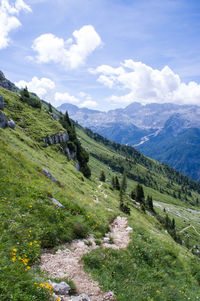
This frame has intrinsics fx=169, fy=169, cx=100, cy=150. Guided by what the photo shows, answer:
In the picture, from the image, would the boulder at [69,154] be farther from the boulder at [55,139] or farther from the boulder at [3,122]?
the boulder at [3,122]

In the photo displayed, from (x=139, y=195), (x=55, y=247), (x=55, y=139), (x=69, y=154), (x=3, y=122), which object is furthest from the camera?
(x=139, y=195)

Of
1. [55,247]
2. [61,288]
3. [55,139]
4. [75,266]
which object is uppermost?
[55,139]

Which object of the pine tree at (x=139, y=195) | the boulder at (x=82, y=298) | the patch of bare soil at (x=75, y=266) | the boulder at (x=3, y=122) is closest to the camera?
the boulder at (x=82, y=298)

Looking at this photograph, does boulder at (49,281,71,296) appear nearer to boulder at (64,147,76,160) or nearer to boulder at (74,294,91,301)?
boulder at (74,294,91,301)

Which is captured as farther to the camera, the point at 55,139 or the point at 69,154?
the point at 69,154

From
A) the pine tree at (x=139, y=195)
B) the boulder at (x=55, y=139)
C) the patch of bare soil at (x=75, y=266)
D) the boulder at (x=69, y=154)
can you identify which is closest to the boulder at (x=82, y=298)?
the patch of bare soil at (x=75, y=266)

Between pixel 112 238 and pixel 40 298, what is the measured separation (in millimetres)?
8991

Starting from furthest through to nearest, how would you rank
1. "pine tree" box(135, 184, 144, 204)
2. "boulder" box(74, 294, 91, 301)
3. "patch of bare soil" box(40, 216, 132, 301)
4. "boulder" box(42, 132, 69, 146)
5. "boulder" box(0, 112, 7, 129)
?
1. "pine tree" box(135, 184, 144, 204)
2. "boulder" box(42, 132, 69, 146)
3. "boulder" box(0, 112, 7, 129)
4. "patch of bare soil" box(40, 216, 132, 301)
5. "boulder" box(74, 294, 91, 301)

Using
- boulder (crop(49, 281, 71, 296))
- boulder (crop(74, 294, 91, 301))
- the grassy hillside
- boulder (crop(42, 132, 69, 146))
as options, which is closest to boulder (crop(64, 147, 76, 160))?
boulder (crop(42, 132, 69, 146))

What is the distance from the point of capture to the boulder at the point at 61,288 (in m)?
7.50

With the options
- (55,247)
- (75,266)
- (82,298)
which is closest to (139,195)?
(55,247)

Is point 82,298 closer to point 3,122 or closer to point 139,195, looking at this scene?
point 3,122

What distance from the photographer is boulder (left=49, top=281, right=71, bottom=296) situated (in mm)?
7500

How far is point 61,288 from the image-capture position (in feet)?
25.1
